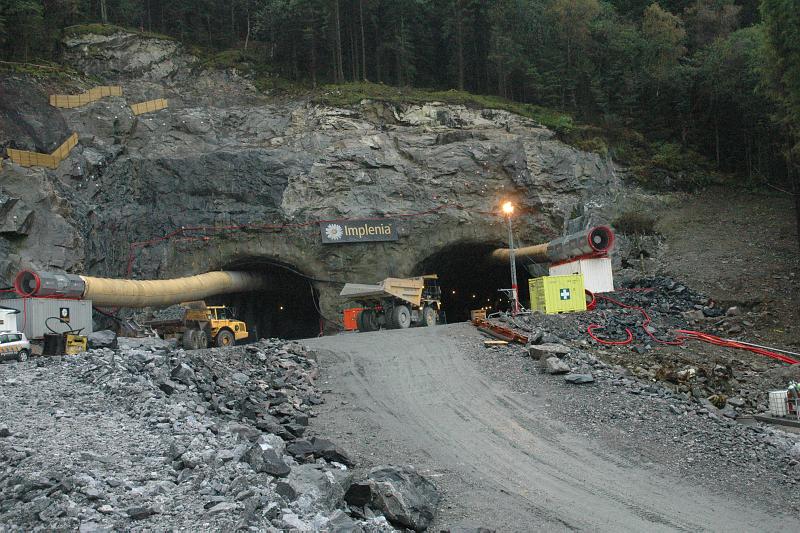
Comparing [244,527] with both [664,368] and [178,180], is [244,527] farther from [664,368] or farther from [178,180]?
[178,180]

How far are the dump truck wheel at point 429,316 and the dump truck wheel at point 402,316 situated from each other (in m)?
1.17

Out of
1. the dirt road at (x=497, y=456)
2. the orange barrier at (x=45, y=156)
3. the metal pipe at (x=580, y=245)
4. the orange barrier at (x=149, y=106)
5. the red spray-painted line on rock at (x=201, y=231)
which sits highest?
the orange barrier at (x=149, y=106)

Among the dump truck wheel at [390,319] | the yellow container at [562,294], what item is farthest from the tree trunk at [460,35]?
the yellow container at [562,294]

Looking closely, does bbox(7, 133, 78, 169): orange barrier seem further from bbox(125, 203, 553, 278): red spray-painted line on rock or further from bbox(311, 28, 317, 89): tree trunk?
bbox(311, 28, 317, 89): tree trunk

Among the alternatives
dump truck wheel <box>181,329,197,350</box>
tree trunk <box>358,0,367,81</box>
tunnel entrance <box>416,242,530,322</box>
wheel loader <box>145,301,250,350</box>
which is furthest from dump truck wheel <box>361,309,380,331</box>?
tree trunk <box>358,0,367,81</box>

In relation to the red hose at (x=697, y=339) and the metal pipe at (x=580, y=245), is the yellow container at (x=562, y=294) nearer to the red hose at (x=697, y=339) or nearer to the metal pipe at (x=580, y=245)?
the metal pipe at (x=580, y=245)

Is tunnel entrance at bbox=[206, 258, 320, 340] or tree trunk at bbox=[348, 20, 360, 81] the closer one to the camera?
tunnel entrance at bbox=[206, 258, 320, 340]

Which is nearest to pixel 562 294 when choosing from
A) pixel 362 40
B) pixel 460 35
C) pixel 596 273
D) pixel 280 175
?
pixel 596 273


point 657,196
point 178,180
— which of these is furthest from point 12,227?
point 657,196

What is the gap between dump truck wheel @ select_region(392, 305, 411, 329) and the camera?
93.5ft

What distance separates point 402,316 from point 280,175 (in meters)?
13.7

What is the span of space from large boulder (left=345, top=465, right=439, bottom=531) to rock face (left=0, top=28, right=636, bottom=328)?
86.2 feet

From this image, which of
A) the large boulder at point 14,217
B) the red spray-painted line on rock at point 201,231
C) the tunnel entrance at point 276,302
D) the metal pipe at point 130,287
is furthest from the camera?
the tunnel entrance at point 276,302

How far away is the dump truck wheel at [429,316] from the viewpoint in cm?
3005
